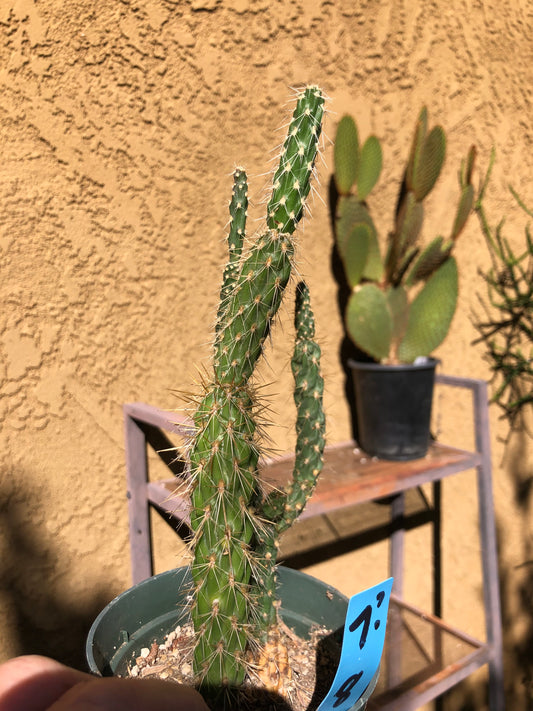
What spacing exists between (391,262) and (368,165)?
7.3 inches

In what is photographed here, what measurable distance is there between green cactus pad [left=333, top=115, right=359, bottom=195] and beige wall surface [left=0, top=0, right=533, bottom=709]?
9 centimetres

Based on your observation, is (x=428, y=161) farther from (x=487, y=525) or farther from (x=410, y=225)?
(x=487, y=525)

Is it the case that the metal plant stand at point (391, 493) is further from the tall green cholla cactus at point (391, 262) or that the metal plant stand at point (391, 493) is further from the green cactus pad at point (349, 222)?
the green cactus pad at point (349, 222)

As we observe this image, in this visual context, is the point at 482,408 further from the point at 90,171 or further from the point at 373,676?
the point at 90,171

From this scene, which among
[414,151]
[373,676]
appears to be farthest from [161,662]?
[414,151]

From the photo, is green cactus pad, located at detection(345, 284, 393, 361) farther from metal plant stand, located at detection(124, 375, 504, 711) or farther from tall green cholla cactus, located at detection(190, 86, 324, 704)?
tall green cholla cactus, located at detection(190, 86, 324, 704)

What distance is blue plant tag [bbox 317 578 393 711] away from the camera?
42 centimetres

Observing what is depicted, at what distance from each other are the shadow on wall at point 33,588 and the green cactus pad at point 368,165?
0.77 meters

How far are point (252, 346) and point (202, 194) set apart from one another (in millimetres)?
571

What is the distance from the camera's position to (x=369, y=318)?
101cm

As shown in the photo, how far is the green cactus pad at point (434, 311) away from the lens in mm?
1028

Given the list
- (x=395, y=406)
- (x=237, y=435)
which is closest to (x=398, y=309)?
(x=395, y=406)

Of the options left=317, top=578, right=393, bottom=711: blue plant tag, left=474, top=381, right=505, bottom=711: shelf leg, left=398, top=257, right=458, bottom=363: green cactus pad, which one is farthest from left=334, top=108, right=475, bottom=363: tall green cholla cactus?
left=317, top=578, right=393, bottom=711: blue plant tag

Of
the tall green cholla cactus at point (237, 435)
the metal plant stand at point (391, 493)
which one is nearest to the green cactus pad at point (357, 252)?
the metal plant stand at point (391, 493)
